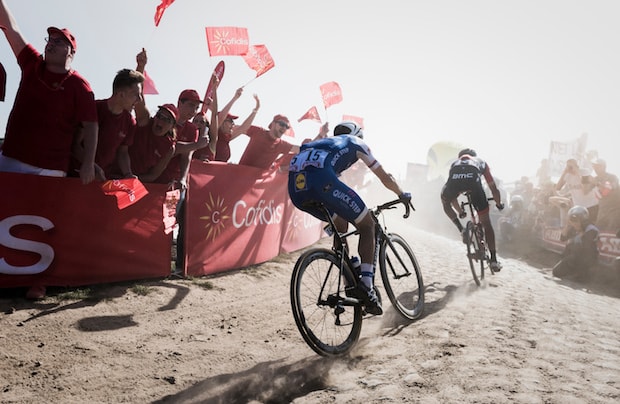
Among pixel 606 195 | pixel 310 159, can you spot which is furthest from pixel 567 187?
pixel 310 159

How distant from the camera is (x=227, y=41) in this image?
7844 millimetres

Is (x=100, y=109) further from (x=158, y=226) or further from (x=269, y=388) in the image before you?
(x=269, y=388)

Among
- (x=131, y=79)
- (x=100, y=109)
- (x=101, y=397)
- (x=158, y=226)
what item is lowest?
(x=101, y=397)

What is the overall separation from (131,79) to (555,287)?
26.8 ft

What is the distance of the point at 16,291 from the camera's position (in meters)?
4.14

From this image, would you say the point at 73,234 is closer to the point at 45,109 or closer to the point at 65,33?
the point at 45,109

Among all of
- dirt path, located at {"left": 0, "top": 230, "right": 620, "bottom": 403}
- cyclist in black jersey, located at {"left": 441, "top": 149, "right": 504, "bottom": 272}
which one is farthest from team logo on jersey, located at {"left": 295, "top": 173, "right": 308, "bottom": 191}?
cyclist in black jersey, located at {"left": 441, "top": 149, "right": 504, "bottom": 272}

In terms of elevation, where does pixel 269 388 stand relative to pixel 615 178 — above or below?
below

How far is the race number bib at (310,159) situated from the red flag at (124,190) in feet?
6.83

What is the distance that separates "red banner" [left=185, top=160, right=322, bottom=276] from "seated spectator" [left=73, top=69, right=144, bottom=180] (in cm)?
115

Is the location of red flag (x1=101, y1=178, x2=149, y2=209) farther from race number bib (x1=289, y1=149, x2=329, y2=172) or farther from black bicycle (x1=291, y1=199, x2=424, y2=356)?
black bicycle (x1=291, y1=199, x2=424, y2=356)

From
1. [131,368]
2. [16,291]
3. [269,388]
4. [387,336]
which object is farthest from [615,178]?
[16,291]

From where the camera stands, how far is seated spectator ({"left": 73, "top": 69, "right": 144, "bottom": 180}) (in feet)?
14.5

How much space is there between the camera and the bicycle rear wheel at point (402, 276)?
14.8ft
